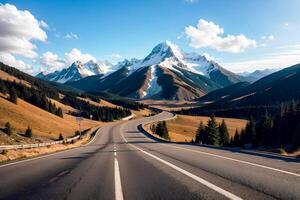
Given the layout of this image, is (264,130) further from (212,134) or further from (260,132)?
(212,134)

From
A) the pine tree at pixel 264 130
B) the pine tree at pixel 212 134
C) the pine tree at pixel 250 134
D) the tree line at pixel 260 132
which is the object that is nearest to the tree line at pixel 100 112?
the tree line at pixel 260 132

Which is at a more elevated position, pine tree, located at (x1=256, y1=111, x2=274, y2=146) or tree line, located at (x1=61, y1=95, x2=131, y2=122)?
tree line, located at (x1=61, y1=95, x2=131, y2=122)

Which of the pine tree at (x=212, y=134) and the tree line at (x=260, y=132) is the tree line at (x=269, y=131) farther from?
the pine tree at (x=212, y=134)

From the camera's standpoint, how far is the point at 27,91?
147 meters

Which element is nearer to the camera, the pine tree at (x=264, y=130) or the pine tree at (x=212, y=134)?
the pine tree at (x=212, y=134)

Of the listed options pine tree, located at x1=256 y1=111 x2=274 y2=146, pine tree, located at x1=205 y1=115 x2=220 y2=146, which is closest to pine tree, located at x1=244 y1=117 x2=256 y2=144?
pine tree, located at x1=256 y1=111 x2=274 y2=146

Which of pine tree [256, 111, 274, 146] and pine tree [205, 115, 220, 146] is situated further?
pine tree [256, 111, 274, 146]

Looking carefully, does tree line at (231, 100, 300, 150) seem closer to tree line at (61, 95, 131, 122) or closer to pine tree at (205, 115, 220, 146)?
pine tree at (205, 115, 220, 146)

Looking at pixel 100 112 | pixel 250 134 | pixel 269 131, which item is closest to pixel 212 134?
pixel 269 131

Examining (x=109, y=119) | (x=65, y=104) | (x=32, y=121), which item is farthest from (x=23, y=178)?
(x=65, y=104)

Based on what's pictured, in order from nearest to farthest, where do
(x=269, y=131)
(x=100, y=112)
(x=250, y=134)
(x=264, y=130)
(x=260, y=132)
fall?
(x=269, y=131) < (x=264, y=130) < (x=260, y=132) < (x=250, y=134) < (x=100, y=112)

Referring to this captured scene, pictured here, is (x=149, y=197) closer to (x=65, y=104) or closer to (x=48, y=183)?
(x=48, y=183)

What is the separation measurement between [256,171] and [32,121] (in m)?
91.9

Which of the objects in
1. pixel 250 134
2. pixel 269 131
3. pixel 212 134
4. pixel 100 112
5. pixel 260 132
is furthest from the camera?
pixel 100 112
